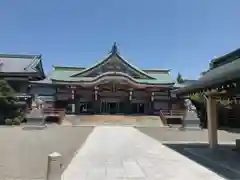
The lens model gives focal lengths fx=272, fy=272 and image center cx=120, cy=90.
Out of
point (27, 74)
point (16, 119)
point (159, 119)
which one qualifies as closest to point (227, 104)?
point (159, 119)

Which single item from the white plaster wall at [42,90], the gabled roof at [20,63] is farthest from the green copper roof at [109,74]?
the gabled roof at [20,63]

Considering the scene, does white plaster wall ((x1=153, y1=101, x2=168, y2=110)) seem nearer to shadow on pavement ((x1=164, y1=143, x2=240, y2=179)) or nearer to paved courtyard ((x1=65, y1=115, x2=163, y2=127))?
paved courtyard ((x1=65, y1=115, x2=163, y2=127))

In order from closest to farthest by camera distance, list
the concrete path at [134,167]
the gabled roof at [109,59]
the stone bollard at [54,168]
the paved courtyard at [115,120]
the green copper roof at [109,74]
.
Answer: the stone bollard at [54,168] < the concrete path at [134,167] < the paved courtyard at [115,120] < the green copper roof at [109,74] < the gabled roof at [109,59]

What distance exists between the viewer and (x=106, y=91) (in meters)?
39.1

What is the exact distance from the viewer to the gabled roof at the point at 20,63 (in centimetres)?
3719

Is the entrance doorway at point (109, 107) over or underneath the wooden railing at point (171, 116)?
over

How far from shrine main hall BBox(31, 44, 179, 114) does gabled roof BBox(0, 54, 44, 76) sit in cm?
210

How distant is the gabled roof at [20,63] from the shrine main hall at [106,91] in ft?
6.89

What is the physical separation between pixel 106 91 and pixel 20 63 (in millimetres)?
13075

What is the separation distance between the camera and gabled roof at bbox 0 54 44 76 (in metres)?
37.2

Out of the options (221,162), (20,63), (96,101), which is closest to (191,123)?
(221,162)

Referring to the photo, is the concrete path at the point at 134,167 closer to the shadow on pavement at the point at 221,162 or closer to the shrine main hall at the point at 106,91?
the shadow on pavement at the point at 221,162

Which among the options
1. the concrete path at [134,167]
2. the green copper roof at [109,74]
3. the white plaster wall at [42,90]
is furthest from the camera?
the green copper roof at [109,74]

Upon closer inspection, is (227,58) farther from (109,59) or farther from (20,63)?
(20,63)
